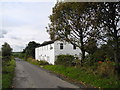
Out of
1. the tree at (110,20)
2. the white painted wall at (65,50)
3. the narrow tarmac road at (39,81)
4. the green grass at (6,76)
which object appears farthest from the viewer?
the white painted wall at (65,50)

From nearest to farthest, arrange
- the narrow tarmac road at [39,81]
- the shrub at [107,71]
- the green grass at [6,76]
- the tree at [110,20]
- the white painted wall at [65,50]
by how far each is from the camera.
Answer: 1. the green grass at [6,76]
2. the narrow tarmac road at [39,81]
3. the tree at [110,20]
4. the shrub at [107,71]
5. the white painted wall at [65,50]

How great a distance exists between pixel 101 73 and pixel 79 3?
5571 millimetres

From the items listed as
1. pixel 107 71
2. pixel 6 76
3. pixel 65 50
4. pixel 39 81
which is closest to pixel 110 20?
pixel 107 71

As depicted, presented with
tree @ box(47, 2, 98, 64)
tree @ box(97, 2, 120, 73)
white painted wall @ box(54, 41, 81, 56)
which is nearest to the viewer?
tree @ box(97, 2, 120, 73)

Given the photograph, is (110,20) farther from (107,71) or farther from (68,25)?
(68,25)

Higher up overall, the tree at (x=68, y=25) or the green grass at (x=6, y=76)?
the tree at (x=68, y=25)

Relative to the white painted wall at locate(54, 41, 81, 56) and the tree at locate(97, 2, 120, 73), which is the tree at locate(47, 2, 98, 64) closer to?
the tree at locate(97, 2, 120, 73)

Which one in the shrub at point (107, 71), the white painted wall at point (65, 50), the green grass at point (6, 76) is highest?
the white painted wall at point (65, 50)

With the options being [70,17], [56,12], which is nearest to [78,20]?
[70,17]

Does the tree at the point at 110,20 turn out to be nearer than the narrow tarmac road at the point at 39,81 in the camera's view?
No

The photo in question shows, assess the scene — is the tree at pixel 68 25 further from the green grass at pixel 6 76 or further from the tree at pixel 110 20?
the green grass at pixel 6 76

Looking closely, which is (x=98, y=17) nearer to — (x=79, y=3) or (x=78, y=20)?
(x=79, y=3)

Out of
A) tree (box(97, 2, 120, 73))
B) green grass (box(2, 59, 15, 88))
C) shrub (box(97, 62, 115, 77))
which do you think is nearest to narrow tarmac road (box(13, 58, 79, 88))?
green grass (box(2, 59, 15, 88))

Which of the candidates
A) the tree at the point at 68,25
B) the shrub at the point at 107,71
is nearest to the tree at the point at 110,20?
the shrub at the point at 107,71
